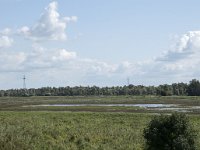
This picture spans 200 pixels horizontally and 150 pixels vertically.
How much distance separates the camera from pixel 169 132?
26469 mm

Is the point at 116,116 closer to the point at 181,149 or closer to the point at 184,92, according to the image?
the point at 181,149

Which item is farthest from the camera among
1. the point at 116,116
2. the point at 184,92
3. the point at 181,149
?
the point at 184,92

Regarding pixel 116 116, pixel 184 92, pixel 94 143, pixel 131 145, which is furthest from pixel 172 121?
pixel 184 92

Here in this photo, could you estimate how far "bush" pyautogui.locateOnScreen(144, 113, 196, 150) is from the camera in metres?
26.1

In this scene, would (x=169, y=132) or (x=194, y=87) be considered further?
(x=194, y=87)

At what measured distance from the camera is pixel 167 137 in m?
26.5

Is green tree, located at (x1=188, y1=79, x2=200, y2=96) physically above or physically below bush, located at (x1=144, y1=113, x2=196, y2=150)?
→ above

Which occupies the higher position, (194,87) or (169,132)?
(194,87)

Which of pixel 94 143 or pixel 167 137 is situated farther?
pixel 94 143

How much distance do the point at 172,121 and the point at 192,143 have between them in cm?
163

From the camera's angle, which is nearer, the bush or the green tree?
the bush

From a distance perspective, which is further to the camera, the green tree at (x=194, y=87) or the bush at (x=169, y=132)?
the green tree at (x=194, y=87)

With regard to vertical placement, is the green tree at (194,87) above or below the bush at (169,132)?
above

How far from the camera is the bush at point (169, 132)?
26.1 metres
